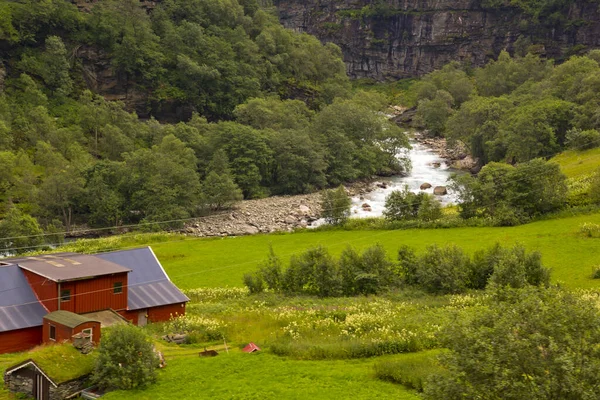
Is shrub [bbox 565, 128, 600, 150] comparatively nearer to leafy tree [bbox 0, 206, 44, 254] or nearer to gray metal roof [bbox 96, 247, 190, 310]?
gray metal roof [bbox 96, 247, 190, 310]

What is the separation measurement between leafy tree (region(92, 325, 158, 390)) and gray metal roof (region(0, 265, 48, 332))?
880 cm

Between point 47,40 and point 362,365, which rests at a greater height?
point 47,40

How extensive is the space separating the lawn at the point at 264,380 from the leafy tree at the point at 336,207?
41363 millimetres

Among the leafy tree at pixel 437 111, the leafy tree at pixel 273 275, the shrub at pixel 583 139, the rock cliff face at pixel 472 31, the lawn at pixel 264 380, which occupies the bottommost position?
the leafy tree at pixel 273 275

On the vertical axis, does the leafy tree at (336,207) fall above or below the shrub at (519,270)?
below

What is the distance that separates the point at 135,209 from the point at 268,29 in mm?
70425

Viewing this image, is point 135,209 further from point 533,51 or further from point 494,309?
point 533,51

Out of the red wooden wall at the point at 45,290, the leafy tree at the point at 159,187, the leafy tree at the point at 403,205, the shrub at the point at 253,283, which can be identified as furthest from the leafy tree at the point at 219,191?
the red wooden wall at the point at 45,290

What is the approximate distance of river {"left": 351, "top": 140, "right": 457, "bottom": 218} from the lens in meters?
83.5

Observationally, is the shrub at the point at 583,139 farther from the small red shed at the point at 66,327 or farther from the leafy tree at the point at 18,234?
the small red shed at the point at 66,327

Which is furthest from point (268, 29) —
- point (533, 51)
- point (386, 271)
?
point (386, 271)

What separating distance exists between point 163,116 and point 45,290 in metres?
87.7

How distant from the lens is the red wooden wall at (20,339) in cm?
3127

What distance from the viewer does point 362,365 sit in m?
26.9
